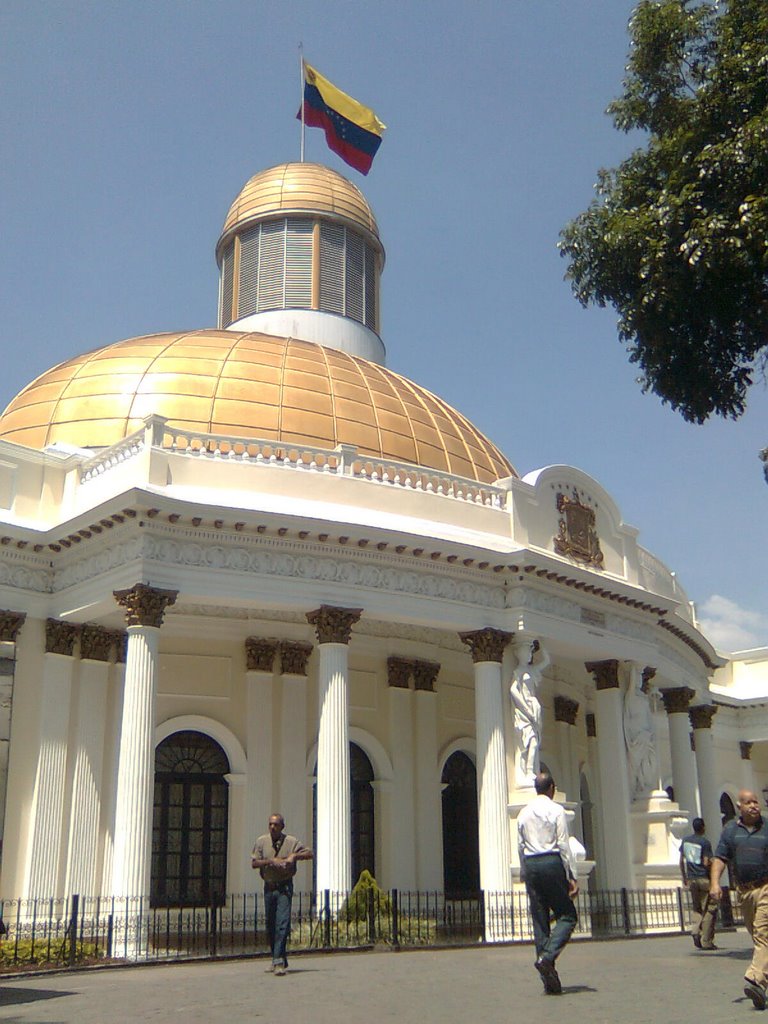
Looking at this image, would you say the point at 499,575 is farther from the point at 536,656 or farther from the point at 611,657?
the point at 611,657

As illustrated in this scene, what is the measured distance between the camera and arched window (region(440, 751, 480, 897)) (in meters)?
22.2

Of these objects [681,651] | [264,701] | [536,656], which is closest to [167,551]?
[264,701]

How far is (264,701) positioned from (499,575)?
4.76 meters

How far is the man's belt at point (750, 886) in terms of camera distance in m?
8.30

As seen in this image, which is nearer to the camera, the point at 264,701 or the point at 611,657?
the point at 264,701

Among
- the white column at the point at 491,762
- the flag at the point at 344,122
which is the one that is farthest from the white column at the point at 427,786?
the flag at the point at 344,122

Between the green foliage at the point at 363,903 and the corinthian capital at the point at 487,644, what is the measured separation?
4.51m

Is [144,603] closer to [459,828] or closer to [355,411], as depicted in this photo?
[355,411]

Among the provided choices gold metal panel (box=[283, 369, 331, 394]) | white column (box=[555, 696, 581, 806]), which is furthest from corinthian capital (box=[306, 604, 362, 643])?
white column (box=[555, 696, 581, 806])

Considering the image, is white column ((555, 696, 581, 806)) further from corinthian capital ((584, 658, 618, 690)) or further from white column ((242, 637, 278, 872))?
white column ((242, 637, 278, 872))

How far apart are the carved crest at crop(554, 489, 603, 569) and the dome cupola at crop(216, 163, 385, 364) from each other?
10.2m

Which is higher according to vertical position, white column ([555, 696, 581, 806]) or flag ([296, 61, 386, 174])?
flag ([296, 61, 386, 174])

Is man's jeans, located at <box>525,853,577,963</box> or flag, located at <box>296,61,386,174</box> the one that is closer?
man's jeans, located at <box>525,853,577,963</box>

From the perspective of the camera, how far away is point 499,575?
65.6 feet
